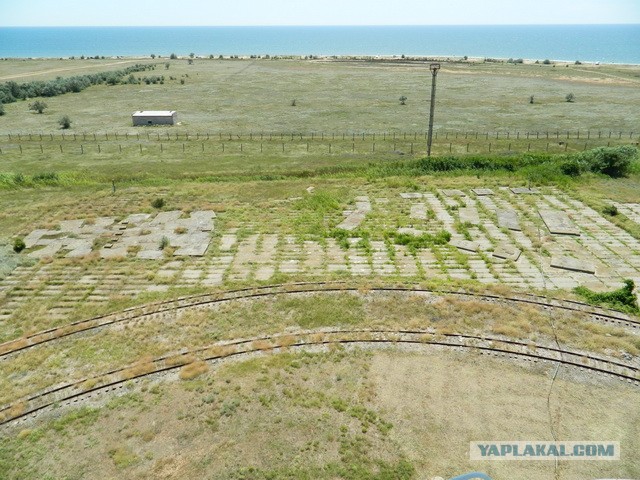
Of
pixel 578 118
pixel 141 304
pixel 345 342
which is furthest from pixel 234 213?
pixel 578 118

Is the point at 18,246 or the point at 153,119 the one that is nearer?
the point at 18,246

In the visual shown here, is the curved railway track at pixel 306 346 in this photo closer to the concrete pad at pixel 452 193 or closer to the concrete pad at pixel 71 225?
the concrete pad at pixel 71 225

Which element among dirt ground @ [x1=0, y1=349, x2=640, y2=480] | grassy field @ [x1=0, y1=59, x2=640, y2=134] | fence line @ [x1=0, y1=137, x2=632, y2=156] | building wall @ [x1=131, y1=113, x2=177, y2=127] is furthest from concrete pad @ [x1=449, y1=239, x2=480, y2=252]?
building wall @ [x1=131, y1=113, x2=177, y2=127]

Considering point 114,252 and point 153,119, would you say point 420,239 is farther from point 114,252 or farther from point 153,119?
point 153,119

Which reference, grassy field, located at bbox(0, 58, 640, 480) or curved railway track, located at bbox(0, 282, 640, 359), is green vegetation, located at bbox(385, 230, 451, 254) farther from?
curved railway track, located at bbox(0, 282, 640, 359)

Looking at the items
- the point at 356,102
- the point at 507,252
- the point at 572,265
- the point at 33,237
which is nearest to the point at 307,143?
the point at 33,237
